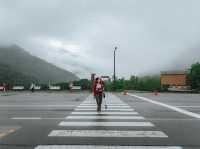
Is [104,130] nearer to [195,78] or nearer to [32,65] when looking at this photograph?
[195,78]

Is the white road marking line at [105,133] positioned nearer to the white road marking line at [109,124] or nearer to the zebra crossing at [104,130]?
the zebra crossing at [104,130]

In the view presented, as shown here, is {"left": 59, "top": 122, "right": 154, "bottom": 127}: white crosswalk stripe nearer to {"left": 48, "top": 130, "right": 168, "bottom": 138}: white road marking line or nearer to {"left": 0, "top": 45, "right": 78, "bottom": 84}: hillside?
{"left": 48, "top": 130, "right": 168, "bottom": 138}: white road marking line

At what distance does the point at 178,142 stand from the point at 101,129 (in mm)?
2916

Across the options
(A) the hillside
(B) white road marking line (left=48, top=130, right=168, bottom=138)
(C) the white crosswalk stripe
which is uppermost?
(A) the hillside

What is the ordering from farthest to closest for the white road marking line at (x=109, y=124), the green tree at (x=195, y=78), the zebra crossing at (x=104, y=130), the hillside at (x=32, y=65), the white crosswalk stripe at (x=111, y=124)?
the hillside at (x=32, y=65) → the green tree at (x=195, y=78) → the white road marking line at (x=109, y=124) → the white crosswalk stripe at (x=111, y=124) → the zebra crossing at (x=104, y=130)

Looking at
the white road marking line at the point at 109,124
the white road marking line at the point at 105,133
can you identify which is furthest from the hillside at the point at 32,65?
the white road marking line at the point at 105,133

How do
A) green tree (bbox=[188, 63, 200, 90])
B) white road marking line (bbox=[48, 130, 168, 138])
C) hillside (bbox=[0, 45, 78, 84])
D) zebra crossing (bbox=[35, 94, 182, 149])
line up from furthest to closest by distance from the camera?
1. hillside (bbox=[0, 45, 78, 84])
2. green tree (bbox=[188, 63, 200, 90])
3. white road marking line (bbox=[48, 130, 168, 138])
4. zebra crossing (bbox=[35, 94, 182, 149])

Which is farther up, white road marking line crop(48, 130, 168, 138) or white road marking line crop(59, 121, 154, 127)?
white road marking line crop(59, 121, 154, 127)

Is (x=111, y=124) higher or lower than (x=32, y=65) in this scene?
lower

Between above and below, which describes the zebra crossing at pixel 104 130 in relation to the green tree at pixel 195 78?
below

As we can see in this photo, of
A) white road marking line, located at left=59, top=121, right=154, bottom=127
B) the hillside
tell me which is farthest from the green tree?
white road marking line, located at left=59, top=121, right=154, bottom=127

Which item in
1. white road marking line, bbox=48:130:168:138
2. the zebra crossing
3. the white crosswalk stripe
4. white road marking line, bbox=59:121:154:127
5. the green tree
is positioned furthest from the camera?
the green tree

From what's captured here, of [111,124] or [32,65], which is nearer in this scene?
[111,124]

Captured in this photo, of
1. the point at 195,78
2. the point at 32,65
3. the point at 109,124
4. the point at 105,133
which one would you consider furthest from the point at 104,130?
the point at 32,65
